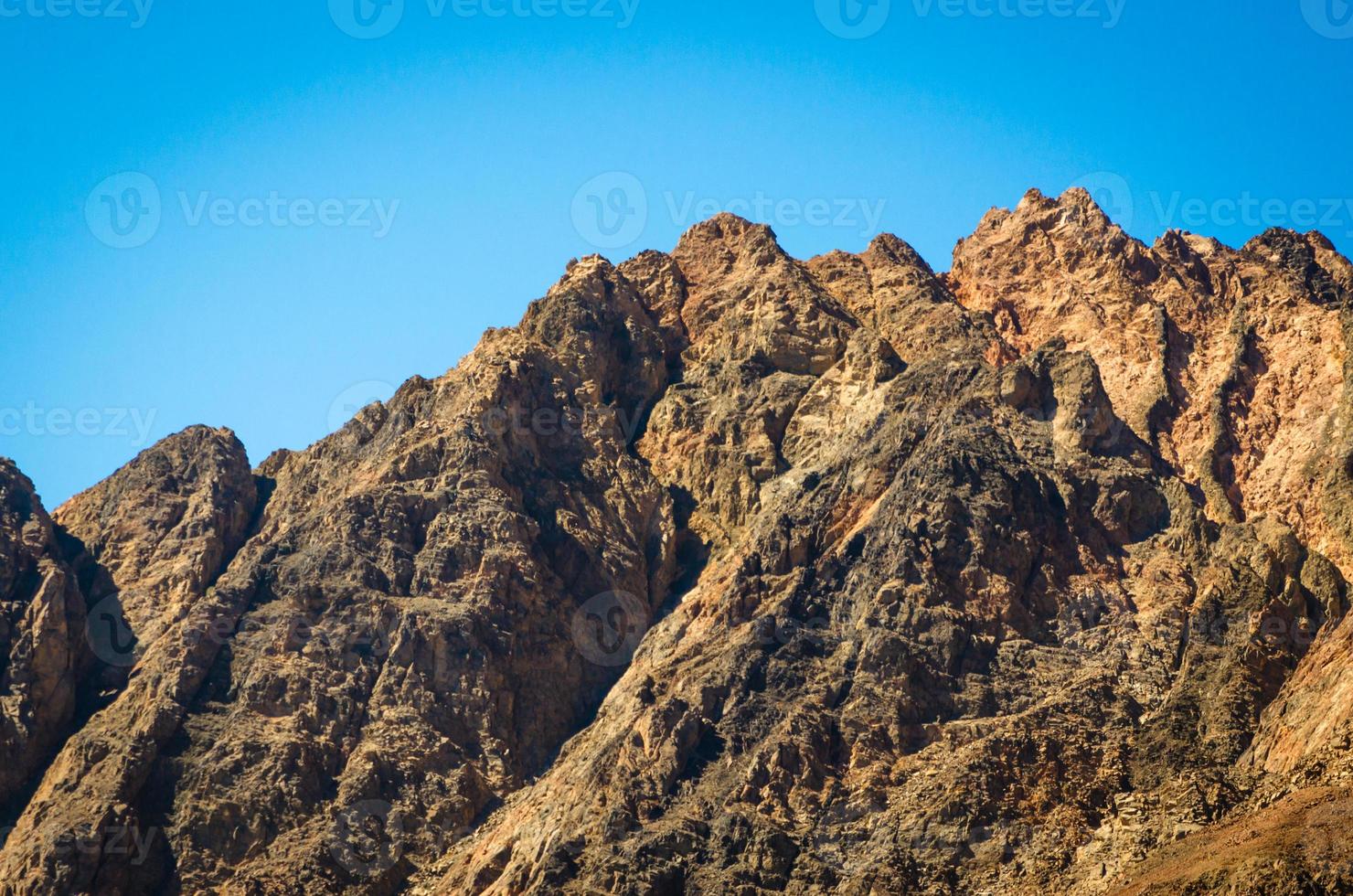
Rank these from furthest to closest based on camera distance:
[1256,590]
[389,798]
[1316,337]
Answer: [1316,337] < [389,798] < [1256,590]

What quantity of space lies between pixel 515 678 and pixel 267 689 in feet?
46.6

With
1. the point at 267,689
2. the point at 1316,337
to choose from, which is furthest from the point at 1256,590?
the point at 267,689

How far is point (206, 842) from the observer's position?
113 meters

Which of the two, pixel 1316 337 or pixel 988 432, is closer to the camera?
pixel 988 432

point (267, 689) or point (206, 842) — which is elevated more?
point (267, 689)

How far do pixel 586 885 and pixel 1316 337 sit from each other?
61641 millimetres

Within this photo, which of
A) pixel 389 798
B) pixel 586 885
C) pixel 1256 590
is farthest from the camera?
pixel 389 798

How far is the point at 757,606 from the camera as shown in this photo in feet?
387

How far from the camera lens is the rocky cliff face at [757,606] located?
101750 millimetres

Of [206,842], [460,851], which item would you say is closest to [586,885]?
[460,851]

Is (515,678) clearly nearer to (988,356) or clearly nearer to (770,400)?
(770,400)

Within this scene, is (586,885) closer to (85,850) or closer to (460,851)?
(460,851)

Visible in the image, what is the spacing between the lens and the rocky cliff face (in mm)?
101750

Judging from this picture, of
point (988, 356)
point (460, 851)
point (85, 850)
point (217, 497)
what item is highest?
point (217, 497)
